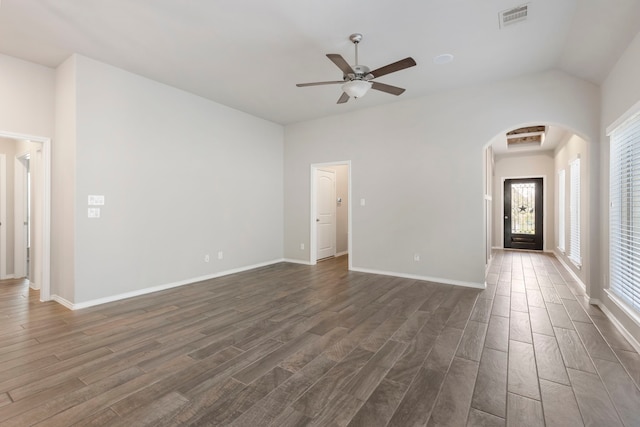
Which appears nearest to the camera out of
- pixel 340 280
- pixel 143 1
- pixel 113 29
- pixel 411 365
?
pixel 411 365

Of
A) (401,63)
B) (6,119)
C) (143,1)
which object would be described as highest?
(143,1)

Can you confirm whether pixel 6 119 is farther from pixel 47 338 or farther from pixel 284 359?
pixel 284 359

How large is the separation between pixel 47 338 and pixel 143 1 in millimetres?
3226

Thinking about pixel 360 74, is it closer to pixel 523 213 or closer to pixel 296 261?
pixel 296 261

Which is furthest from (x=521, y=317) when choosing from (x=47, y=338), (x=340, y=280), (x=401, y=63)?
(x=47, y=338)

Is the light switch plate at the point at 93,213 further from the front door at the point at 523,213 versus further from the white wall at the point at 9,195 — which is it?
the front door at the point at 523,213

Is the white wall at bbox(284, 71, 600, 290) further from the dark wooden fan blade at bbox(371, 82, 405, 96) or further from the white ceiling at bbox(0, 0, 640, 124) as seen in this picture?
the dark wooden fan blade at bbox(371, 82, 405, 96)

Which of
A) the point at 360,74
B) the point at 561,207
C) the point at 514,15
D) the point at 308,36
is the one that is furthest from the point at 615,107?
the point at 561,207

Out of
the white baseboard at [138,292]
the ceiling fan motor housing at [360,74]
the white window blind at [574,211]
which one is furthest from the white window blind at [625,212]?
the white baseboard at [138,292]

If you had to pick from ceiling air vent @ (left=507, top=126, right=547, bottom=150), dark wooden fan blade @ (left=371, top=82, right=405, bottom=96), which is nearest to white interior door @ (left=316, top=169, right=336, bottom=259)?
dark wooden fan blade @ (left=371, top=82, right=405, bottom=96)

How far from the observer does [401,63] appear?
285 cm

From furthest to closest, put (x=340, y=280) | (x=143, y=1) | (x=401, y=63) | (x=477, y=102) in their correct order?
(x=340, y=280) < (x=477, y=102) < (x=401, y=63) < (x=143, y=1)

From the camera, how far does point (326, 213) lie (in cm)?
710

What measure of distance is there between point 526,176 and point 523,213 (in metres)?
1.11
